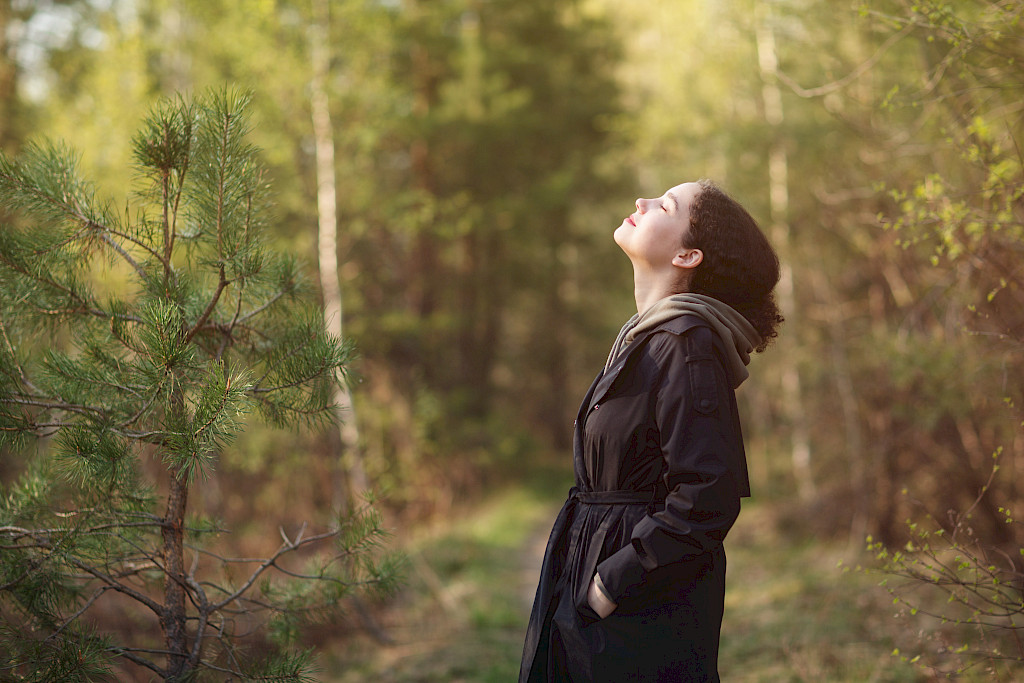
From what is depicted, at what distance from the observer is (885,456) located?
684 cm

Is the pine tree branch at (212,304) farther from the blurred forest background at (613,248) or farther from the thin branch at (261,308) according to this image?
the blurred forest background at (613,248)

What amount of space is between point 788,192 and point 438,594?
6.76m

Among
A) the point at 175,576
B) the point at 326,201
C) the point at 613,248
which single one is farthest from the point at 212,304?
the point at 613,248

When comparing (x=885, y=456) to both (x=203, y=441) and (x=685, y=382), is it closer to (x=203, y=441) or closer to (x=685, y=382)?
(x=685, y=382)

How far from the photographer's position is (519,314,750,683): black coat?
1874 millimetres

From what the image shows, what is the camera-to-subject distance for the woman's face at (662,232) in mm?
2197

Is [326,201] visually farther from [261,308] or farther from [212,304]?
[212,304]

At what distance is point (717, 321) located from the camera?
2045mm

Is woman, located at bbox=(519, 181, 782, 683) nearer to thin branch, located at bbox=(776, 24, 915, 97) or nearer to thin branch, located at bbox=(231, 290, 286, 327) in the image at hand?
thin branch, located at bbox=(231, 290, 286, 327)

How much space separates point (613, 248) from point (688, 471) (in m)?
16.6

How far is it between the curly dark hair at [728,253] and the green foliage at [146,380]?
4.28 feet

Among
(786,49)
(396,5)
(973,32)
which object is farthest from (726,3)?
(973,32)

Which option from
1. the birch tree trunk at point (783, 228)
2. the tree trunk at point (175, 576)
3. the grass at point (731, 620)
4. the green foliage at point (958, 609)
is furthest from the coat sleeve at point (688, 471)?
the birch tree trunk at point (783, 228)

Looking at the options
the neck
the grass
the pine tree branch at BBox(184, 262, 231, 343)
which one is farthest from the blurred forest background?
the neck
